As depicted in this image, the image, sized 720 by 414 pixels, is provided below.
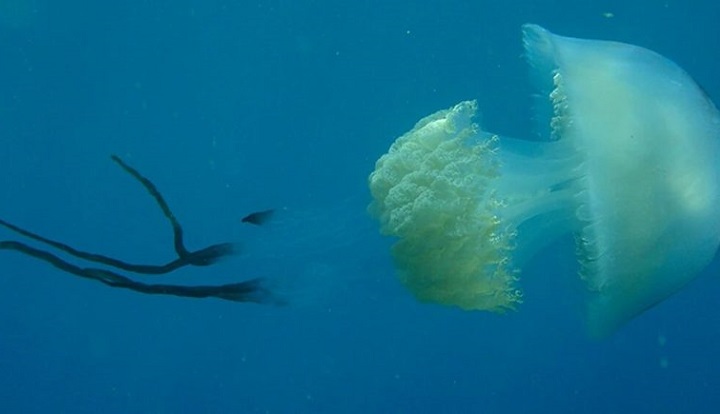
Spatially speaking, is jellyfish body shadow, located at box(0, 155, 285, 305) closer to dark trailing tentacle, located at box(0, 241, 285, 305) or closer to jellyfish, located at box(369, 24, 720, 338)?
dark trailing tentacle, located at box(0, 241, 285, 305)

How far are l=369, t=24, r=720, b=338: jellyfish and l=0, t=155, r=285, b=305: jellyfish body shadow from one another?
0.69 metres

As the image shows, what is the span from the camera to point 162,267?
3.71 m

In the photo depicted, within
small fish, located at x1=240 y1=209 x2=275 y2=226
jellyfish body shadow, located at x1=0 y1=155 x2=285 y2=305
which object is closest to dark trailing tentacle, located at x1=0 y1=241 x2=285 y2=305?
jellyfish body shadow, located at x1=0 y1=155 x2=285 y2=305

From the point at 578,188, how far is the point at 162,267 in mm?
1943

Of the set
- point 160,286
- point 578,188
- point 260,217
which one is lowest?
point 160,286

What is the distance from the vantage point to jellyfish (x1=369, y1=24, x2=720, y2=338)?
377cm

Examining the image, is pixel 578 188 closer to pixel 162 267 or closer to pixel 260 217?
pixel 260 217

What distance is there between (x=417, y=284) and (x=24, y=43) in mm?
4612

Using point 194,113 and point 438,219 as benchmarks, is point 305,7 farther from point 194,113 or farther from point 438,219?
point 438,219

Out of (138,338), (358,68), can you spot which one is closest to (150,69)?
(358,68)

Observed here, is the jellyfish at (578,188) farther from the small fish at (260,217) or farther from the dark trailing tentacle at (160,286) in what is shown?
the dark trailing tentacle at (160,286)

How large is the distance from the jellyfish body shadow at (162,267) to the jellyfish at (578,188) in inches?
27.2

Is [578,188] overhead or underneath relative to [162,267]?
overhead

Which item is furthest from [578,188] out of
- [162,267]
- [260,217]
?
[162,267]
